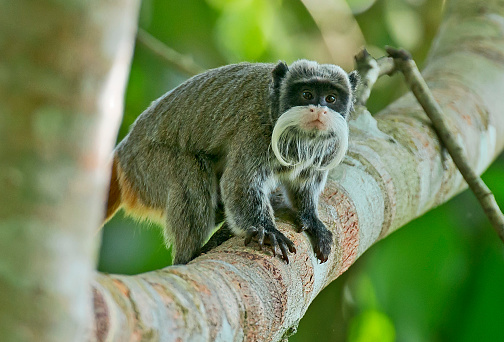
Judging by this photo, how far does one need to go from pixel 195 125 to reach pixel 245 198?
2.10 feet

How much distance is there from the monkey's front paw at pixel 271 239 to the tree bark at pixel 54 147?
1440mm

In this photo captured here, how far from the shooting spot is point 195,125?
341 centimetres

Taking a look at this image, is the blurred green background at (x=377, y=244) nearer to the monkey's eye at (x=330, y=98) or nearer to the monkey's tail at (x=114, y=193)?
the monkey's tail at (x=114, y=193)

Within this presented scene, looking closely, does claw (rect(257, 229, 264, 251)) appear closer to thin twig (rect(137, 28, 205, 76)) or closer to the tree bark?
the tree bark

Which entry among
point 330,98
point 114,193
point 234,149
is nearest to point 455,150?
point 330,98

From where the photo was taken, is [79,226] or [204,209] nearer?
[79,226]

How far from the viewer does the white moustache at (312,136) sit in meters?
2.94

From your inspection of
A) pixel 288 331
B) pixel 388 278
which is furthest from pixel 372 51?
pixel 288 331

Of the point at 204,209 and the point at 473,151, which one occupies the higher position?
the point at 473,151

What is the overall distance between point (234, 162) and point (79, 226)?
223cm

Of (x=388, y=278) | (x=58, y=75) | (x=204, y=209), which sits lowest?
(x=388, y=278)

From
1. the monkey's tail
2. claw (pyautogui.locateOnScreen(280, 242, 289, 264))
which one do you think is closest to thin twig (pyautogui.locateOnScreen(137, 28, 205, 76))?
the monkey's tail

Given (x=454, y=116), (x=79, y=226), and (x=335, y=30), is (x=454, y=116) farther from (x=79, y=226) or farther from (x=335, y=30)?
(x=79, y=226)

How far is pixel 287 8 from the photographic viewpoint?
6.27 meters
